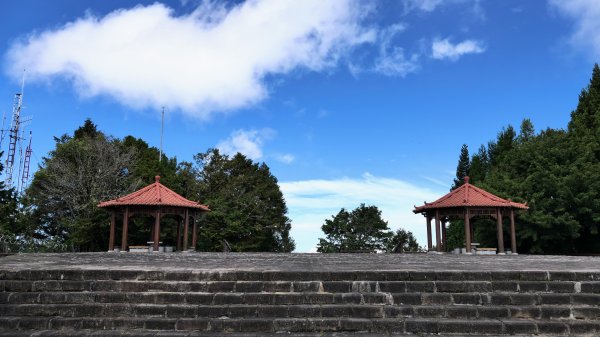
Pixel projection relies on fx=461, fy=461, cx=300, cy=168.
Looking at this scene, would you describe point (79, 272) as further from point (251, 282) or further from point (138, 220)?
point (138, 220)

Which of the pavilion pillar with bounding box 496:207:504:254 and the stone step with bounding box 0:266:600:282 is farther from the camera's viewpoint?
the pavilion pillar with bounding box 496:207:504:254

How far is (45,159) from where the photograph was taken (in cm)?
2772

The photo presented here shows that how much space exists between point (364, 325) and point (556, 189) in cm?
1965

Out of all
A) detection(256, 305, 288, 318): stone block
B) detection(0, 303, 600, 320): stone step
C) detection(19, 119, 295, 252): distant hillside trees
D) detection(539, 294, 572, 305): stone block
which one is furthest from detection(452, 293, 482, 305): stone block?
detection(19, 119, 295, 252): distant hillside trees

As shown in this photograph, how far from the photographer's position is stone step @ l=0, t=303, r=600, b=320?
19.1ft

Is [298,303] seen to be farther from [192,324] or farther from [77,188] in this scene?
[77,188]

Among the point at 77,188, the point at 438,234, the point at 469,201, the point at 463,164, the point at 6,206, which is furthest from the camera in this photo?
the point at 463,164

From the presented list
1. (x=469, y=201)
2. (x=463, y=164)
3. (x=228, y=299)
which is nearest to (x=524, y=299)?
(x=228, y=299)

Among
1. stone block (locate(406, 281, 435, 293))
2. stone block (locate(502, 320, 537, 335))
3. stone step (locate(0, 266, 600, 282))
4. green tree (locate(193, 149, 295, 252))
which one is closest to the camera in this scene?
stone block (locate(502, 320, 537, 335))

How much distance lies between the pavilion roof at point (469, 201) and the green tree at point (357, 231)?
37.3ft

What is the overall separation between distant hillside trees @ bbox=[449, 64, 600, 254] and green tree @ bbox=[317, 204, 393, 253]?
6.59m

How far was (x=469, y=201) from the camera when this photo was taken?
17.2 meters

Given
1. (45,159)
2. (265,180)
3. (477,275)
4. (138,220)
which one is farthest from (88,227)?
(477,275)

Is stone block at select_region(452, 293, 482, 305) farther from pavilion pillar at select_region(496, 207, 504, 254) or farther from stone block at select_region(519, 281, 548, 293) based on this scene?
pavilion pillar at select_region(496, 207, 504, 254)
